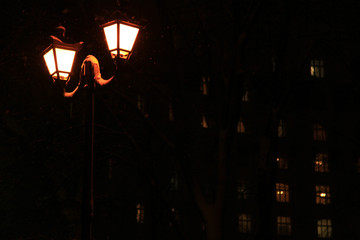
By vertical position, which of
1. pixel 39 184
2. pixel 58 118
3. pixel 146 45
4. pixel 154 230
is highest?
pixel 146 45

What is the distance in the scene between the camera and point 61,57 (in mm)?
8914

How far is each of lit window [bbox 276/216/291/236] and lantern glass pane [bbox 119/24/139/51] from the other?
48817 millimetres

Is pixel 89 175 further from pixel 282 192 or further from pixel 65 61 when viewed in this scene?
pixel 282 192

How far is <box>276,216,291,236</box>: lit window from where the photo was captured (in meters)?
54.9

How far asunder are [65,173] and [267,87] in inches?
309

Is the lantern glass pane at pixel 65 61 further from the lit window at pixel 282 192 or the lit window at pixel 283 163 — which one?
the lit window at pixel 283 163

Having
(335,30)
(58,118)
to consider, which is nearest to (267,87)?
(335,30)

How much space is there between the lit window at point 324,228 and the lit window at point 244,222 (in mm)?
7504

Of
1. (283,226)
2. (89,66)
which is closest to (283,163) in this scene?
(283,226)

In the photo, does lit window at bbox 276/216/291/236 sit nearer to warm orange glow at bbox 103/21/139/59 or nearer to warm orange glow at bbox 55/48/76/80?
warm orange glow at bbox 55/48/76/80

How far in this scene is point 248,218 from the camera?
53312mm

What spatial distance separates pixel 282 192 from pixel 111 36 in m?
49.9

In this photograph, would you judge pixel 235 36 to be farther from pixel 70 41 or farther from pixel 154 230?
pixel 154 230

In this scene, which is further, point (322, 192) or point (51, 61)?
point (322, 192)
